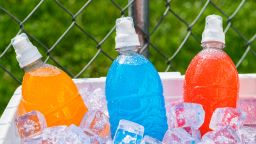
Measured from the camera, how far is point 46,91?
4.67 feet

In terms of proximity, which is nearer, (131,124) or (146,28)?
(131,124)

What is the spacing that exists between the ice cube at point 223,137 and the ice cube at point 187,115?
7 cm

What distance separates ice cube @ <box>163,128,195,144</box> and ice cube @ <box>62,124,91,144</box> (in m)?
0.17

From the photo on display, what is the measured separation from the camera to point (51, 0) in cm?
288

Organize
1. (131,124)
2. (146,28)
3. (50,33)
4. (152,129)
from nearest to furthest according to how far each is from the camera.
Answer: (131,124), (152,129), (146,28), (50,33)

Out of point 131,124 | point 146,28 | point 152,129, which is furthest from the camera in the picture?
point 146,28

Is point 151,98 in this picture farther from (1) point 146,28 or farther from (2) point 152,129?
(1) point 146,28

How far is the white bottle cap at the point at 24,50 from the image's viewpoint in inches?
54.6

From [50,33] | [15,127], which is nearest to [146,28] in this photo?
[15,127]

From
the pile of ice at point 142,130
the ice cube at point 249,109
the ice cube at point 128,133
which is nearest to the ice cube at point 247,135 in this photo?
→ the pile of ice at point 142,130

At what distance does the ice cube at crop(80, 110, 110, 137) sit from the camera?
4.62ft

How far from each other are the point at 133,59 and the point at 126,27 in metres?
0.08

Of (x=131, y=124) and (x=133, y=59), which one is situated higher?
(x=133, y=59)

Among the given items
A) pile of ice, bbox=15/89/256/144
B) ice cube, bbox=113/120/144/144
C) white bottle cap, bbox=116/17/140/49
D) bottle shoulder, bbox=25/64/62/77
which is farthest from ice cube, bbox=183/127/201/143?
bottle shoulder, bbox=25/64/62/77
